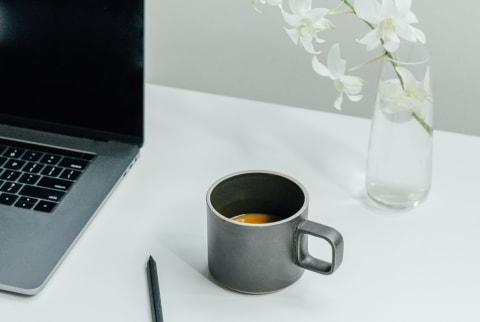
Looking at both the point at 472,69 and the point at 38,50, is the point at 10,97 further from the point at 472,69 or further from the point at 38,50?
the point at 472,69

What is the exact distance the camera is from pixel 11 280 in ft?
2.36

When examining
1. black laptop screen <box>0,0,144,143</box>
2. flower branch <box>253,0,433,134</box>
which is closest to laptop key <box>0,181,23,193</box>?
black laptop screen <box>0,0,144,143</box>

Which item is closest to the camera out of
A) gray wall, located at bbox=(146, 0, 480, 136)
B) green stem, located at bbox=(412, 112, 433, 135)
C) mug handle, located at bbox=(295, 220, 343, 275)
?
mug handle, located at bbox=(295, 220, 343, 275)

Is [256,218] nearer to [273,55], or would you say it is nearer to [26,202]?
[26,202]

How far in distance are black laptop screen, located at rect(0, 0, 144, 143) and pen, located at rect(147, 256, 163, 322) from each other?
205 millimetres

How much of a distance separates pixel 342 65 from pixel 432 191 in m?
0.24

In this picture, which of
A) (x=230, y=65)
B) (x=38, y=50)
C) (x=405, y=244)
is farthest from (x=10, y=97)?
(x=405, y=244)

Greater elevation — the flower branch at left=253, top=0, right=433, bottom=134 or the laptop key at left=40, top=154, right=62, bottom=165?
the flower branch at left=253, top=0, right=433, bottom=134

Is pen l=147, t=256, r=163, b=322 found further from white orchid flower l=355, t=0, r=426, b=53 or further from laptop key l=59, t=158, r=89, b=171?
white orchid flower l=355, t=0, r=426, b=53

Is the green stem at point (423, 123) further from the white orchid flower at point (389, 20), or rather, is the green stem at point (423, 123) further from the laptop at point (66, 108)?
the laptop at point (66, 108)

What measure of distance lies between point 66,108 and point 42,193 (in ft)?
0.45

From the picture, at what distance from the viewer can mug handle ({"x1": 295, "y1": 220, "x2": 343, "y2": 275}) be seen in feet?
2.27

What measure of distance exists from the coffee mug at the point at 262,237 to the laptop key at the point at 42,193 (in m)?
0.19

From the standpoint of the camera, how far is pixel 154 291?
726 millimetres
